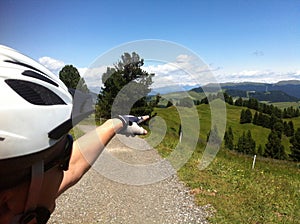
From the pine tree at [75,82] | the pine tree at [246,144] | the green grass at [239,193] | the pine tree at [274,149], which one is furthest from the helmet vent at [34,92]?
the pine tree at [274,149]

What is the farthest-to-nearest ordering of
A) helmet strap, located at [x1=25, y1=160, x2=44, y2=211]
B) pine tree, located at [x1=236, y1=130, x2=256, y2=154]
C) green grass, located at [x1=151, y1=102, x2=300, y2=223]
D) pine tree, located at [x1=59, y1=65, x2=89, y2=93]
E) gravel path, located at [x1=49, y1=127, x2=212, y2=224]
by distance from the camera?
pine tree, located at [x1=236, y1=130, x2=256, y2=154]
green grass, located at [x1=151, y1=102, x2=300, y2=223]
gravel path, located at [x1=49, y1=127, x2=212, y2=224]
pine tree, located at [x1=59, y1=65, x2=89, y2=93]
helmet strap, located at [x1=25, y1=160, x2=44, y2=211]

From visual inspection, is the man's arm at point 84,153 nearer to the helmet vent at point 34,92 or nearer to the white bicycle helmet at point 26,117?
the white bicycle helmet at point 26,117

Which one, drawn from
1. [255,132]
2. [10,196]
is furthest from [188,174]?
[255,132]

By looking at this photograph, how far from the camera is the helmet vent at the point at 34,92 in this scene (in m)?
0.94

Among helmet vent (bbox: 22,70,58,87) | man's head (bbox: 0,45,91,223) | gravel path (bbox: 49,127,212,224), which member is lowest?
gravel path (bbox: 49,127,212,224)

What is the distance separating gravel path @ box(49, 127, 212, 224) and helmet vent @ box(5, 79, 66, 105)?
4476 millimetres

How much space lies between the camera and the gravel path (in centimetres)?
645

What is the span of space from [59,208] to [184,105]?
17.2ft

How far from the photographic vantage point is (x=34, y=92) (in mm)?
987

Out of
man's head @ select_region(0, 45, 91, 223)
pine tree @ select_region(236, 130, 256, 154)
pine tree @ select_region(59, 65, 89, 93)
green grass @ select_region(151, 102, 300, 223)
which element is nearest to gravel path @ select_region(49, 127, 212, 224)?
green grass @ select_region(151, 102, 300, 223)

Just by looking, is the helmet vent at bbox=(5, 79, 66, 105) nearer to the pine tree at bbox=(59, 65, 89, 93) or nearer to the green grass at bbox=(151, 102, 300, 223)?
the pine tree at bbox=(59, 65, 89, 93)

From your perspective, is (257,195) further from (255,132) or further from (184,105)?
(255,132)

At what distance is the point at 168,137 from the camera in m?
13.5

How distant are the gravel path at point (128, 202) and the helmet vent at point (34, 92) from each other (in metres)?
4.48
